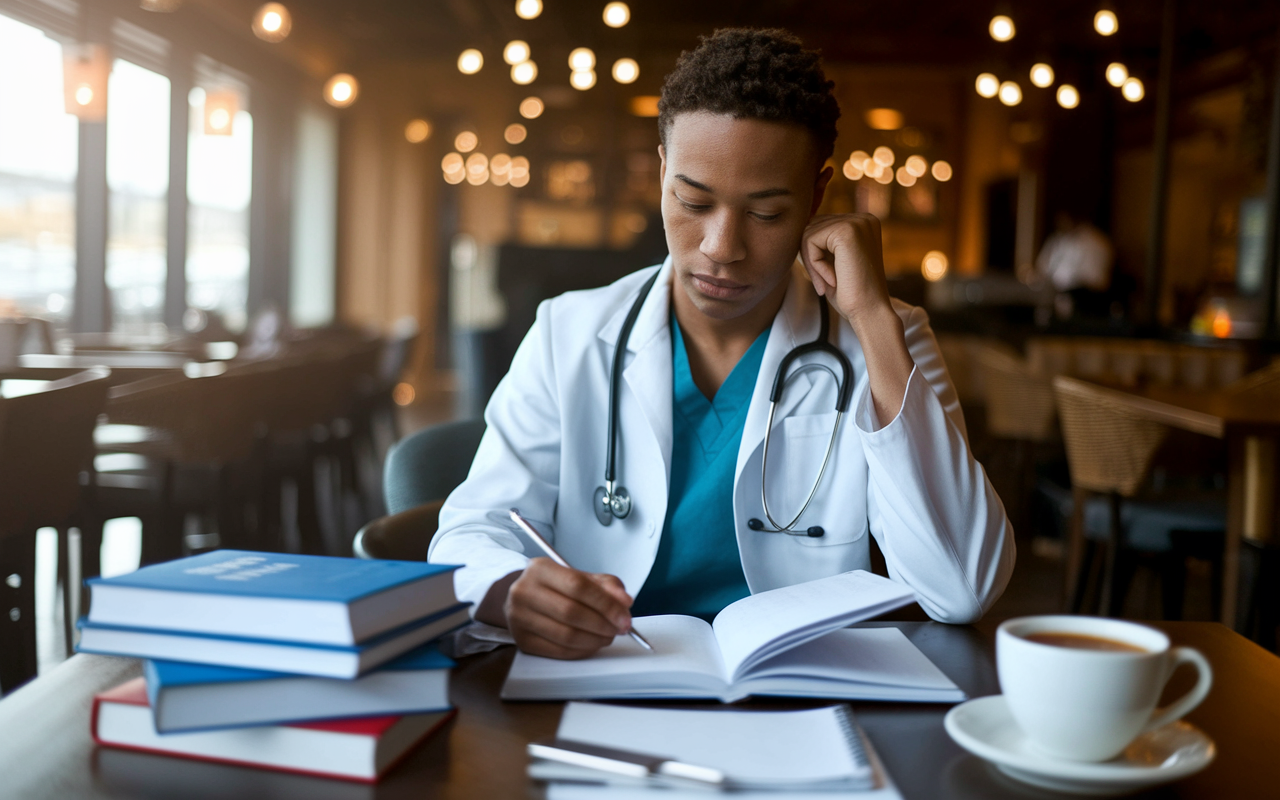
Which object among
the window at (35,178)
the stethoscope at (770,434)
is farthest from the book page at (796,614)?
the window at (35,178)

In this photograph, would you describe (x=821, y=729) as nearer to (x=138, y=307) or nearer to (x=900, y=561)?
(x=900, y=561)

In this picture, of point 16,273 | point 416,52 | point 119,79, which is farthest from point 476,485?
point 416,52

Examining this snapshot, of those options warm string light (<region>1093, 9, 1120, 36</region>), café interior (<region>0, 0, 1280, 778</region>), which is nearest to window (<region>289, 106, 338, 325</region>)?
café interior (<region>0, 0, 1280, 778</region>)

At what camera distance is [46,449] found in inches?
94.0

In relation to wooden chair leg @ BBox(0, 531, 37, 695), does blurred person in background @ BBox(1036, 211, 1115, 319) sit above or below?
above

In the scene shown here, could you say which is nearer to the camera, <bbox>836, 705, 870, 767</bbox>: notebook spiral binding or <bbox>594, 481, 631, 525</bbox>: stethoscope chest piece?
<bbox>836, 705, 870, 767</bbox>: notebook spiral binding

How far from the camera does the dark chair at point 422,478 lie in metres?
1.37

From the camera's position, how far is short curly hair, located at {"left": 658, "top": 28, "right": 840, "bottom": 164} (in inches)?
48.5

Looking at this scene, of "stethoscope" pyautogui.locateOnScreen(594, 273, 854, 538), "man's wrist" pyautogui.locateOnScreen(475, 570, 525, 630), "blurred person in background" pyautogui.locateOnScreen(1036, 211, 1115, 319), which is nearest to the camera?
"man's wrist" pyautogui.locateOnScreen(475, 570, 525, 630)

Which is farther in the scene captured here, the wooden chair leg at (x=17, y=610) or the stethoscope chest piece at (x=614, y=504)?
the wooden chair leg at (x=17, y=610)

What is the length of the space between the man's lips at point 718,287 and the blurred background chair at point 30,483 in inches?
66.2

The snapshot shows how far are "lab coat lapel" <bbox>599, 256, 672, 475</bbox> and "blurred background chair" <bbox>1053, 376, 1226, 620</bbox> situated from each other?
184 centimetres

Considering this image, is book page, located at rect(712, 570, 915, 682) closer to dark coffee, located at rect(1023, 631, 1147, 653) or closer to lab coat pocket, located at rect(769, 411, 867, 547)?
dark coffee, located at rect(1023, 631, 1147, 653)

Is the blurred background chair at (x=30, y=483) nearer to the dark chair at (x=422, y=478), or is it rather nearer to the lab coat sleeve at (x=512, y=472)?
the dark chair at (x=422, y=478)
